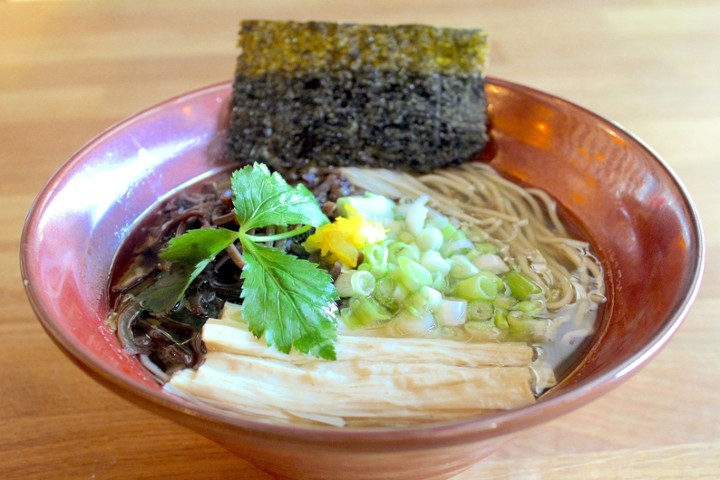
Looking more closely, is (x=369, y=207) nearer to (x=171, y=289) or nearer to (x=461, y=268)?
(x=461, y=268)

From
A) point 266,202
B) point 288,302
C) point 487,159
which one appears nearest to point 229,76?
point 487,159

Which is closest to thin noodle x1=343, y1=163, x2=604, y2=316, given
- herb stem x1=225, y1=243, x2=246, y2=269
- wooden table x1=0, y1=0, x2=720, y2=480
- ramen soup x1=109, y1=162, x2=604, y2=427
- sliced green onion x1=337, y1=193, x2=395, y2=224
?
ramen soup x1=109, y1=162, x2=604, y2=427

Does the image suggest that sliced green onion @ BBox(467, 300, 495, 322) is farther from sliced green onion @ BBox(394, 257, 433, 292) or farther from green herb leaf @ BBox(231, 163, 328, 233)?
green herb leaf @ BBox(231, 163, 328, 233)

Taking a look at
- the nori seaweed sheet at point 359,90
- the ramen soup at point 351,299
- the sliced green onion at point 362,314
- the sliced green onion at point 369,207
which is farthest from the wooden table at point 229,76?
the nori seaweed sheet at point 359,90

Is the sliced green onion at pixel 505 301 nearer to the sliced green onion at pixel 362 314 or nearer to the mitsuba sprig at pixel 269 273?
the sliced green onion at pixel 362 314

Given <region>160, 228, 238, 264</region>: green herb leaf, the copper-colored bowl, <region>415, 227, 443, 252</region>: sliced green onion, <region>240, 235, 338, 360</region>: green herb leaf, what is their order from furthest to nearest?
<region>415, 227, 443, 252</region>: sliced green onion
<region>160, 228, 238, 264</region>: green herb leaf
<region>240, 235, 338, 360</region>: green herb leaf
the copper-colored bowl
